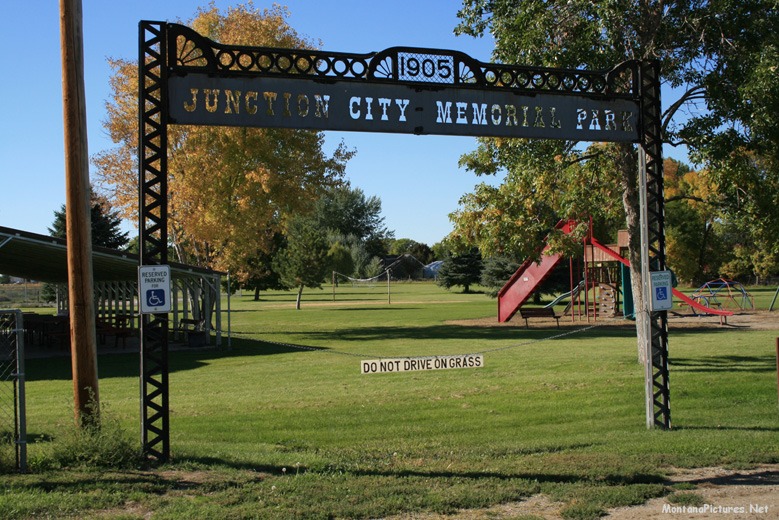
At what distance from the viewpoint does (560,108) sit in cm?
894

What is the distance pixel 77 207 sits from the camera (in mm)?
7707

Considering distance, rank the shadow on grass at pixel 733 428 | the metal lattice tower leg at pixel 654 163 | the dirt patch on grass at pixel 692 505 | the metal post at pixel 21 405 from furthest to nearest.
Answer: the shadow on grass at pixel 733 428, the metal lattice tower leg at pixel 654 163, the metal post at pixel 21 405, the dirt patch on grass at pixel 692 505

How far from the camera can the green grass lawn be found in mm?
6340

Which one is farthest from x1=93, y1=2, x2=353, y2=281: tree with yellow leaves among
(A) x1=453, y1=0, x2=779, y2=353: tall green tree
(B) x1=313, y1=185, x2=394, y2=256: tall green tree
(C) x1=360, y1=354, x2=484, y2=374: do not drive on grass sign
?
(B) x1=313, y1=185, x2=394, y2=256: tall green tree

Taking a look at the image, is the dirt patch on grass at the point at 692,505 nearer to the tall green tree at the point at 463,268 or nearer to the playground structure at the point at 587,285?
the playground structure at the point at 587,285

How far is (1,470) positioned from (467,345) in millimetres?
17303

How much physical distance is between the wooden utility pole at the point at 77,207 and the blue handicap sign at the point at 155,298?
21.9 inches

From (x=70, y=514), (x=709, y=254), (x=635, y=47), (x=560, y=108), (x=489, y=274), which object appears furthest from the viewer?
(x=709, y=254)

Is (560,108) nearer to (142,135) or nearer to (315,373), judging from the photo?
(142,135)

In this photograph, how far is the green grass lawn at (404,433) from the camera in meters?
6.34

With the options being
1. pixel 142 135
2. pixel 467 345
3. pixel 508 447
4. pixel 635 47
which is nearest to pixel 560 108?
pixel 508 447

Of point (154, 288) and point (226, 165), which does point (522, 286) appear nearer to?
point (226, 165)

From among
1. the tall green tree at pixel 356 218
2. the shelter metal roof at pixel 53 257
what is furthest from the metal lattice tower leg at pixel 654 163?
the tall green tree at pixel 356 218

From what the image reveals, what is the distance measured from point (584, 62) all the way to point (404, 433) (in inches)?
330
